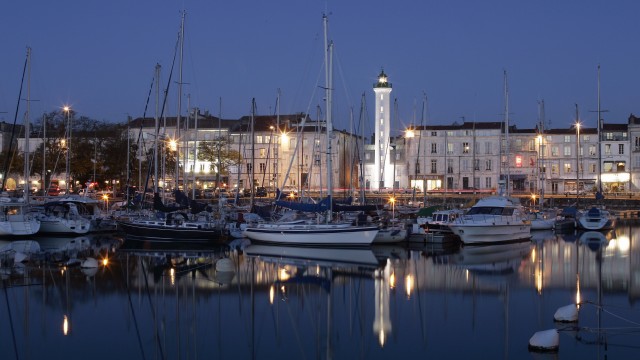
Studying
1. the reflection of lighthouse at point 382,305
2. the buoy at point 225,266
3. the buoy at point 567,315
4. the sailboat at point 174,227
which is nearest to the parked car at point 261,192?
Result: the sailboat at point 174,227

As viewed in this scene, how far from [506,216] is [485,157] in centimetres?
4090

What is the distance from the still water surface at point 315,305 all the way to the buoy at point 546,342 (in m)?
0.26

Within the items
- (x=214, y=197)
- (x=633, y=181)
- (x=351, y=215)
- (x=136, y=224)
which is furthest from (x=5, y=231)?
(x=633, y=181)

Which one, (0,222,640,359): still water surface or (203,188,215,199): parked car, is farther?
(203,188,215,199): parked car

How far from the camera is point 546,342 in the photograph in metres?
15.5

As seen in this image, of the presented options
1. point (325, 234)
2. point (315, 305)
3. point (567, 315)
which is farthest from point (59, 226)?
point (567, 315)

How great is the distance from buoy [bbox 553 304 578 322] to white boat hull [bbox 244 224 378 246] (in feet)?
60.0

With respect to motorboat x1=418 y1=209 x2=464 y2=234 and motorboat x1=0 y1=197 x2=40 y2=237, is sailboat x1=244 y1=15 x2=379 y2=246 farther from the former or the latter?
motorboat x1=0 y1=197 x2=40 y2=237

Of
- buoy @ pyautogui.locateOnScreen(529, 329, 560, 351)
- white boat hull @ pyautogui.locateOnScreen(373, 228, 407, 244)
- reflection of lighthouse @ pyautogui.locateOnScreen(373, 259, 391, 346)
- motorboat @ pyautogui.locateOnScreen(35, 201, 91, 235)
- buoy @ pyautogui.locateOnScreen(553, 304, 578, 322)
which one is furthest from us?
motorboat @ pyautogui.locateOnScreen(35, 201, 91, 235)

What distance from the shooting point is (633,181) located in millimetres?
84688

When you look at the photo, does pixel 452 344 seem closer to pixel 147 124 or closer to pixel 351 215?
pixel 351 215

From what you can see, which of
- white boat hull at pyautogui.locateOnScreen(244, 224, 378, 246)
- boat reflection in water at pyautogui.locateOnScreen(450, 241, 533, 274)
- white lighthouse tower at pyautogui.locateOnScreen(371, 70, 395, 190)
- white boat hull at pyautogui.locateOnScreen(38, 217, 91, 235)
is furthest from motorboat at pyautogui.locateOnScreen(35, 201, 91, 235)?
white lighthouse tower at pyautogui.locateOnScreen(371, 70, 395, 190)

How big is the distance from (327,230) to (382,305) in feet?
49.8

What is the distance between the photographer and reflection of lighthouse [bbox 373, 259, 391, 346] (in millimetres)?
18064
